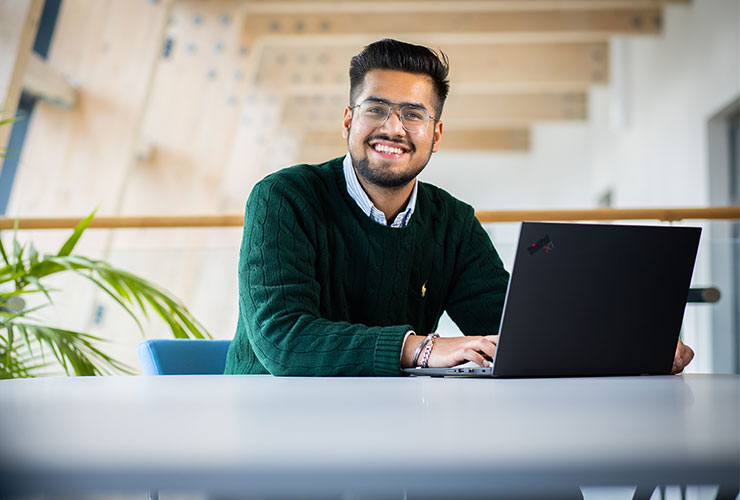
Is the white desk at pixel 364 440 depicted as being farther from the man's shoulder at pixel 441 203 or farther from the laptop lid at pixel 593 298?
the man's shoulder at pixel 441 203

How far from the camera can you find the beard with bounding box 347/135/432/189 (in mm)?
1649

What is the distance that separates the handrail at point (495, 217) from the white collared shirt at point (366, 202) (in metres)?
1.04

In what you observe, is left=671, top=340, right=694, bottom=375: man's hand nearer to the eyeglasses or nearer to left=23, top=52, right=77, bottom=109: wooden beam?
the eyeglasses

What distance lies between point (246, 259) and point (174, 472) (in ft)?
3.20

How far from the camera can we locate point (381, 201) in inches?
65.7

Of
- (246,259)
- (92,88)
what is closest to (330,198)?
(246,259)

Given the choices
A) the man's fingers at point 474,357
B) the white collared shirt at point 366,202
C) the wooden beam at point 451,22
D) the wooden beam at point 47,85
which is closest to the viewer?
the man's fingers at point 474,357

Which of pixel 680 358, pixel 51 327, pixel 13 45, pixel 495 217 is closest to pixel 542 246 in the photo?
pixel 680 358

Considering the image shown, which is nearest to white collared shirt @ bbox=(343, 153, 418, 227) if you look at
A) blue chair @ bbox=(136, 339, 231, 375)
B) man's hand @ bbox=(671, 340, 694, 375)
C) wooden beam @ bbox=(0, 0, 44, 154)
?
blue chair @ bbox=(136, 339, 231, 375)

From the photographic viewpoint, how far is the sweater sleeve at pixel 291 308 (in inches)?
47.2

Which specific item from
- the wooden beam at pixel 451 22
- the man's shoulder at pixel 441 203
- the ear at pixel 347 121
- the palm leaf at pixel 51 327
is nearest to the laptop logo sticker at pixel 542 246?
the man's shoulder at pixel 441 203

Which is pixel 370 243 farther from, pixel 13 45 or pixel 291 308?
pixel 13 45

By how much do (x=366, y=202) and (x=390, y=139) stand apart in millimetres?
147

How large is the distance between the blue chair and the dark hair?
0.57m
